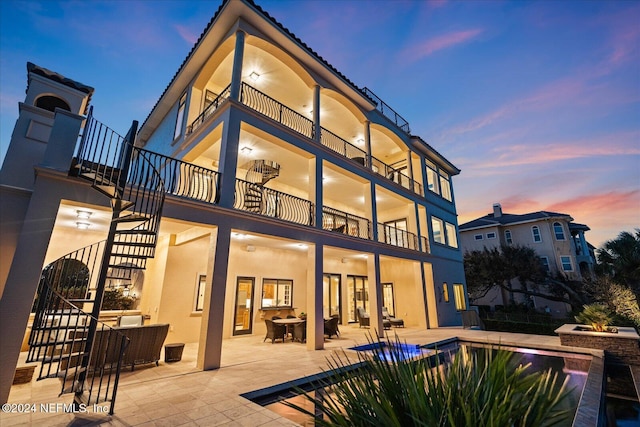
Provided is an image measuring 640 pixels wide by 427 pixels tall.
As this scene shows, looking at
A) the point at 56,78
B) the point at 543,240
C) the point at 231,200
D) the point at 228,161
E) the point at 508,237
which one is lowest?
the point at 231,200

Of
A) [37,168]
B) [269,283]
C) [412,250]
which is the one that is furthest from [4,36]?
[412,250]

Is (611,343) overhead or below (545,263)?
below

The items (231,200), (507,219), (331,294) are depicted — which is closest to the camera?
(231,200)

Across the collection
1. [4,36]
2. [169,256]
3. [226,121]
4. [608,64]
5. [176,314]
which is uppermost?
[4,36]

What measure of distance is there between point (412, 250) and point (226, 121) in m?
9.45

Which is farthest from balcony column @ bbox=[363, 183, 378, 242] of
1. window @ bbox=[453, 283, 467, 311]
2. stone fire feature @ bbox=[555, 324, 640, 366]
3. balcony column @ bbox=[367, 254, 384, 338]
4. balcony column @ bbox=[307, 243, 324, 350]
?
window @ bbox=[453, 283, 467, 311]

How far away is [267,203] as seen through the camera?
9133mm

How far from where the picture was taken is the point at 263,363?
6117 millimetres

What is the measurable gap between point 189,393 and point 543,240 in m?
25.8

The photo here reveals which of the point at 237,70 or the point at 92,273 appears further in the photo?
the point at 237,70

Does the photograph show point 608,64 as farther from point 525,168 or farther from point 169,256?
point 169,256

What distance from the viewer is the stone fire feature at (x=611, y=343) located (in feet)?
21.9

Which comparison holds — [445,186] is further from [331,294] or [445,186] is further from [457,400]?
[457,400]

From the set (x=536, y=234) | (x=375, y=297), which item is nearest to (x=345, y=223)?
(x=375, y=297)
